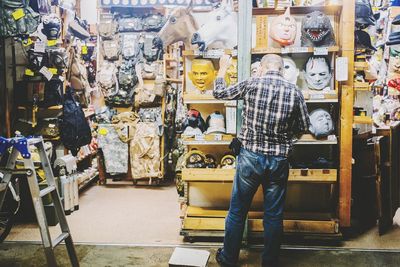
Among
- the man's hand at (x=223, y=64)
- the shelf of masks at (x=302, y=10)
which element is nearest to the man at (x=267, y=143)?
the man's hand at (x=223, y=64)

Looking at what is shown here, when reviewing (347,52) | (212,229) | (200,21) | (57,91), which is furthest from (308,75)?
(57,91)

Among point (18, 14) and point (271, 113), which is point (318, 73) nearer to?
point (271, 113)

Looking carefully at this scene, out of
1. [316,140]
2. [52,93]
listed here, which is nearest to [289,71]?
[316,140]

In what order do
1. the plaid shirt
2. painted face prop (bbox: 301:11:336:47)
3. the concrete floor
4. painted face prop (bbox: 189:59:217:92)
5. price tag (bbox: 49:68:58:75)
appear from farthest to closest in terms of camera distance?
price tag (bbox: 49:68:58:75)
painted face prop (bbox: 189:59:217:92)
painted face prop (bbox: 301:11:336:47)
the concrete floor
the plaid shirt

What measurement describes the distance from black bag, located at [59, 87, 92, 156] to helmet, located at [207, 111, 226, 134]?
2012mm

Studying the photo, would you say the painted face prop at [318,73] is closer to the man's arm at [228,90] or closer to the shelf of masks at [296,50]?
the shelf of masks at [296,50]

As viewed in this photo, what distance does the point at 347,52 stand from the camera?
4637 mm

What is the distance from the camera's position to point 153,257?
4.39 metres

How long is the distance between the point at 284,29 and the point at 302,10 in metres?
0.43

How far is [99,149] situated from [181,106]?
1.43 metres

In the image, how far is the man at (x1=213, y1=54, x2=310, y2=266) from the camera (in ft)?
12.7

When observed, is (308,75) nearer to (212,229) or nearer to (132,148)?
(212,229)

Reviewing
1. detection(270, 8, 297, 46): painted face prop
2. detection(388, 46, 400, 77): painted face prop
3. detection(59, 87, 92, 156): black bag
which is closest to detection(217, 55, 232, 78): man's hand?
detection(270, 8, 297, 46): painted face prop

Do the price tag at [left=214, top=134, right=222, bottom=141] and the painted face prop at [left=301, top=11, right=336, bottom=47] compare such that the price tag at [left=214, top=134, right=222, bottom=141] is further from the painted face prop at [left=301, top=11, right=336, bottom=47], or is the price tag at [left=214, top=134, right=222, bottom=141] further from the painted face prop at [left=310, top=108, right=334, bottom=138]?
the painted face prop at [left=301, top=11, right=336, bottom=47]
